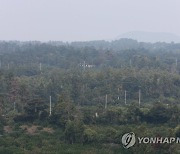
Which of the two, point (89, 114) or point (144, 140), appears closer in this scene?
point (144, 140)

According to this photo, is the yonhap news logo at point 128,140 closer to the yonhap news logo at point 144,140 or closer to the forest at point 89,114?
the yonhap news logo at point 144,140

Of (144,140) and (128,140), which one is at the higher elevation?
(144,140)

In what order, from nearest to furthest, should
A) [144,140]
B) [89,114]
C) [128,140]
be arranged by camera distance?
[144,140] < [128,140] < [89,114]

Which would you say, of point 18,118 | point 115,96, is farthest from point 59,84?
point 18,118

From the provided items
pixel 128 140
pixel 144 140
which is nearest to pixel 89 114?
pixel 128 140

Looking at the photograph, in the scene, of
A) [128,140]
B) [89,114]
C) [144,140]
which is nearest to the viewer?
[144,140]

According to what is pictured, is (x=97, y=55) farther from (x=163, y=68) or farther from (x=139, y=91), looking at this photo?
(x=139, y=91)

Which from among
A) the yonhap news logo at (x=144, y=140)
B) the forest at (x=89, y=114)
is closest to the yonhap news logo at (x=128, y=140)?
the yonhap news logo at (x=144, y=140)

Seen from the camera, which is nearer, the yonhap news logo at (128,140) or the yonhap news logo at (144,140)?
the yonhap news logo at (144,140)

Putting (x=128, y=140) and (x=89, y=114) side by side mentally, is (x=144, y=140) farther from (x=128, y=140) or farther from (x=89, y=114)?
(x=89, y=114)

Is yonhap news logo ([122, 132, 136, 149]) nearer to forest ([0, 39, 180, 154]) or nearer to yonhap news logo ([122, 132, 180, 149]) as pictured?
yonhap news logo ([122, 132, 180, 149])

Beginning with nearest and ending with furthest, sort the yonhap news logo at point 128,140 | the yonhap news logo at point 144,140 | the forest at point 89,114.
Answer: the yonhap news logo at point 144,140
the yonhap news logo at point 128,140
the forest at point 89,114
